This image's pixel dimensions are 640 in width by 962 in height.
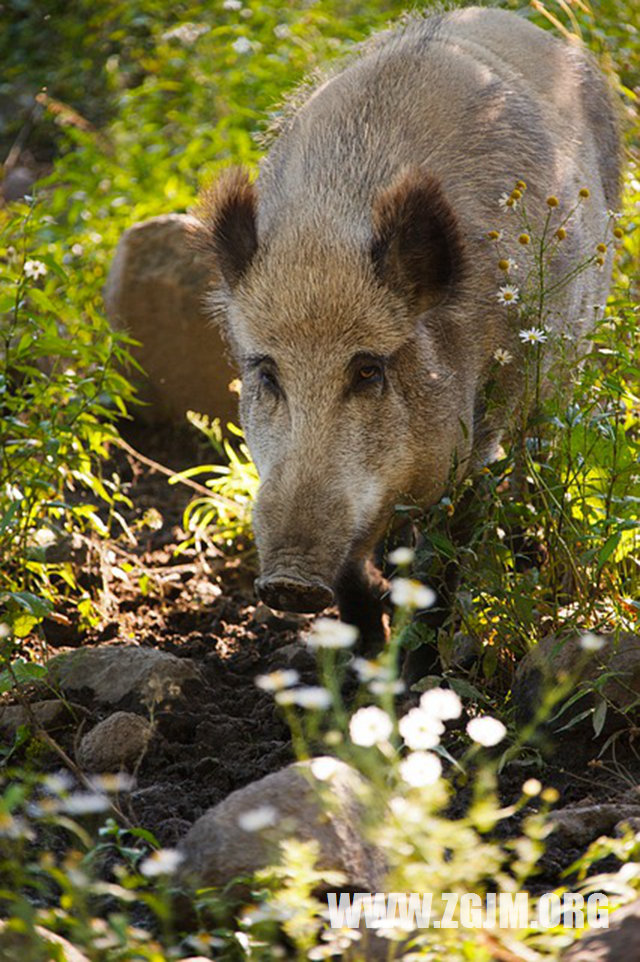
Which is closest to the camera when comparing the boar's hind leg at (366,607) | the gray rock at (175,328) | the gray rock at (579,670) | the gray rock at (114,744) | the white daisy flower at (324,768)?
the white daisy flower at (324,768)

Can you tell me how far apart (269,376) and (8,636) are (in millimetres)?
1093

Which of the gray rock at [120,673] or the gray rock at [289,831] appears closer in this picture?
the gray rock at [289,831]

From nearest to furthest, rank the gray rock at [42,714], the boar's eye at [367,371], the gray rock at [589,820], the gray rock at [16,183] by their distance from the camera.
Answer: the gray rock at [589,820] < the gray rock at [42,714] < the boar's eye at [367,371] < the gray rock at [16,183]

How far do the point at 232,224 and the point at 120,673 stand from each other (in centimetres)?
145

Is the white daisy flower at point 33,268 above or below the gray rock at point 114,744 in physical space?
above

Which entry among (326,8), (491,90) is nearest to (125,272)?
(491,90)

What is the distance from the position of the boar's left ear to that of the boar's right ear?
451 millimetres

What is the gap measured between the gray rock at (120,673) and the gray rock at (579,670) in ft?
3.34

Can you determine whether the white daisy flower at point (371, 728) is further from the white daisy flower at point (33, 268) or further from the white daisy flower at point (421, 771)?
the white daisy flower at point (33, 268)

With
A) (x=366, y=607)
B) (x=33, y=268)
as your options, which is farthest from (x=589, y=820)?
(x=33, y=268)

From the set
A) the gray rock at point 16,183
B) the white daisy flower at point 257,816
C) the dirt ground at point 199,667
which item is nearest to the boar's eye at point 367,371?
the dirt ground at point 199,667

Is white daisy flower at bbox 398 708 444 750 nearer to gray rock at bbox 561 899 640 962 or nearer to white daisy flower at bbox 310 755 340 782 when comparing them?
white daisy flower at bbox 310 755 340 782

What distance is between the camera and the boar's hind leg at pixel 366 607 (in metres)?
4.70

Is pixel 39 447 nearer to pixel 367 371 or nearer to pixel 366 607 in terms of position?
pixel 367 371
